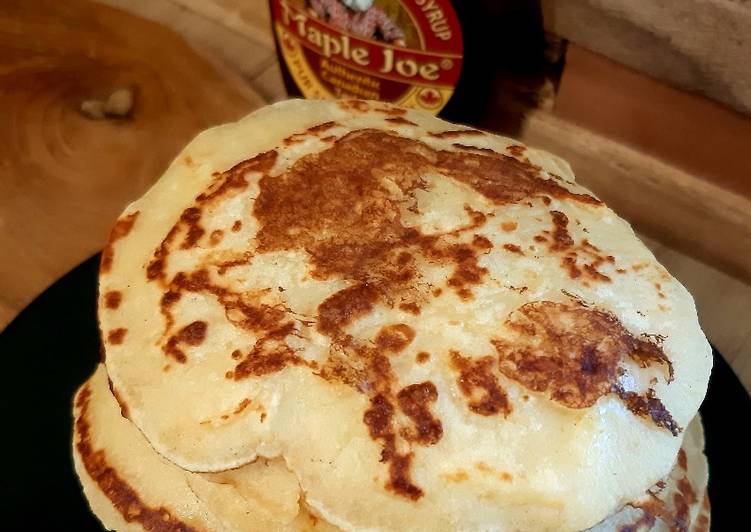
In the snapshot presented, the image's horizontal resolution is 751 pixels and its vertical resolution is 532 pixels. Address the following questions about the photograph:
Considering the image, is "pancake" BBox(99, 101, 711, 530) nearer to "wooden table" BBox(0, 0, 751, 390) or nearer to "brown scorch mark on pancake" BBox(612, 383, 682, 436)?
"brown scorch mark on pancake" BBox(612, 383, 682, 436)

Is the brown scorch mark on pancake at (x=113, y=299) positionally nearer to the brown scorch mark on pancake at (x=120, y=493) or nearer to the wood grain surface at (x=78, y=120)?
the brown scorch mark on pancake at (x=120, y=493)

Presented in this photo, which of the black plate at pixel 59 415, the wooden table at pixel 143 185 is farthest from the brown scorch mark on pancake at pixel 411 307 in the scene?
the wooden table at pixel 143 185

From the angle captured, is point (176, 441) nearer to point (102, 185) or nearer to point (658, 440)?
point (658, 440)

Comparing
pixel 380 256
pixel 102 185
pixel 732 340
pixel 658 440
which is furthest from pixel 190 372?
pixel 732 340

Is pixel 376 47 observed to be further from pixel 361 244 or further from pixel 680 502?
pixel 680 502

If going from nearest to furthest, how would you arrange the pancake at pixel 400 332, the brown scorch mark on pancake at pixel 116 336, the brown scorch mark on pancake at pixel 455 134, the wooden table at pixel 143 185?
Answer: the pancake at pixel 400 332 → the brown scorch mark on pancake at pixel 116 336 → the brown scorch mark on pancake at pixel 455 134 → the wooden table at pixel 143 185

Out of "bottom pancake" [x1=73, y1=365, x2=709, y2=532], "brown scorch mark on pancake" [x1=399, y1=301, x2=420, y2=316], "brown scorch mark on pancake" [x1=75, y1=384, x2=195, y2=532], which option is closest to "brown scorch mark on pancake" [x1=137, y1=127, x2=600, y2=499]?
"brown scorch mark on pancake" [x1=399, y1=301, x2=420, y2=316]
